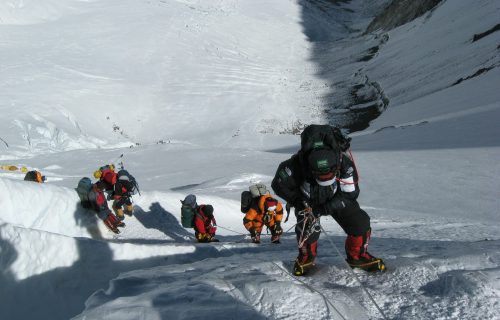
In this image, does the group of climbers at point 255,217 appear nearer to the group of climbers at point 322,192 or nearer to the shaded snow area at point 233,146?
the shaded snow area at point 233,146

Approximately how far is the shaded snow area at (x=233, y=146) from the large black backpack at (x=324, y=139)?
3.87 ft

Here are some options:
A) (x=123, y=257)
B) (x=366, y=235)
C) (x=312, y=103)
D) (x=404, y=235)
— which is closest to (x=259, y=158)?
(x=404, y=235)

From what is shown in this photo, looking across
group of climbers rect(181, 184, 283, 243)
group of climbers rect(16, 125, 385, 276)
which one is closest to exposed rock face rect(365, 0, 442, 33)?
group of climbers rect(181, 184, 283, 243)

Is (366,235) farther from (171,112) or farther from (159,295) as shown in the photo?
(171,112)

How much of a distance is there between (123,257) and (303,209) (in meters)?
2.47

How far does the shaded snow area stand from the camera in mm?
3633

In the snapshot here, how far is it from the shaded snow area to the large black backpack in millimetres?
1178

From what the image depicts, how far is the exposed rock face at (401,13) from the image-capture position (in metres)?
42.8

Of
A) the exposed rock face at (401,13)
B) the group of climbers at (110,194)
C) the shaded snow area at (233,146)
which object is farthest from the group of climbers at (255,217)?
the exposed rock face at (401,13)

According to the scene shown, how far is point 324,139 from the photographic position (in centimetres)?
380

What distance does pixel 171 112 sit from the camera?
1135 inches

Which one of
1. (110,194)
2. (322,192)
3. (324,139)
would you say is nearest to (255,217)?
(110,194)

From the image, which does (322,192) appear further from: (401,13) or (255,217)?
(401,13)

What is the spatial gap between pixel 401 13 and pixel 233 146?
3154 centimetres
